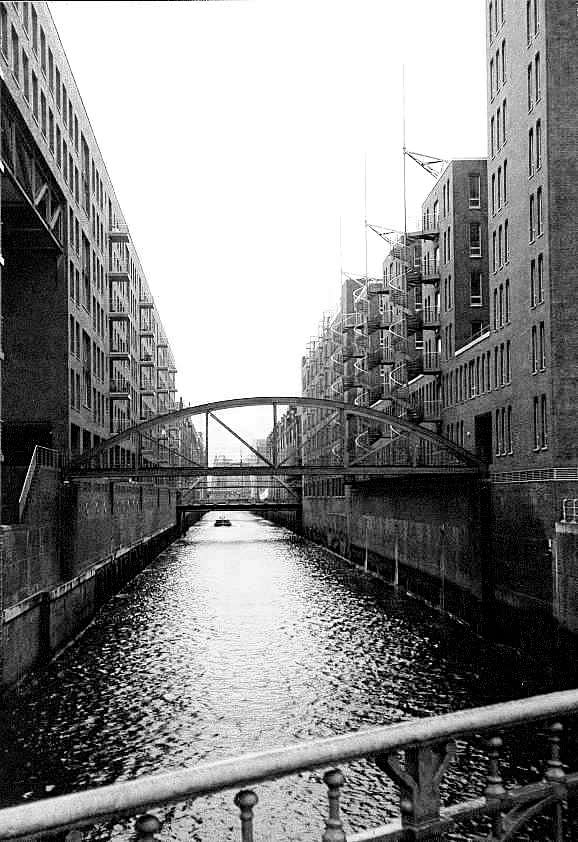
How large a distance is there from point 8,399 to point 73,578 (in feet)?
29.2

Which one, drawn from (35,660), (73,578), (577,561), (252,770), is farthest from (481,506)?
(252,770)

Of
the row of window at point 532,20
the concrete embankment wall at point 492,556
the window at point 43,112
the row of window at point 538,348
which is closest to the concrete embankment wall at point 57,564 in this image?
the concrete embankment wall at point 492,556

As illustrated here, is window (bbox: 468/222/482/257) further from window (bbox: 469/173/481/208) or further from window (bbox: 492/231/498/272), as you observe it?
window (bbox: 492/231/498/272)

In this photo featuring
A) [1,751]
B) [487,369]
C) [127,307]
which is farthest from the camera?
[127,307]

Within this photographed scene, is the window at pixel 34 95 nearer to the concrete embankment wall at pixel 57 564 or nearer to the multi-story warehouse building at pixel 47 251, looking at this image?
the multi-story warehouse building at pixel 47 251

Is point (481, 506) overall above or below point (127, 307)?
below

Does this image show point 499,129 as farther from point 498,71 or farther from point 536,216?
point 536,216

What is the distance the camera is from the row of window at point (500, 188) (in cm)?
3591

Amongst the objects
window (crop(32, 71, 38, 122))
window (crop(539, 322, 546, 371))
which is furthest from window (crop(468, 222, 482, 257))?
window (crop(32, 71, 38, 122))

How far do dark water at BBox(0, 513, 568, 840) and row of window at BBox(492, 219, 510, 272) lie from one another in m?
13.6

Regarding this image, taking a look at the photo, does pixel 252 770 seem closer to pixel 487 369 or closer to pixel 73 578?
pixel 73 578

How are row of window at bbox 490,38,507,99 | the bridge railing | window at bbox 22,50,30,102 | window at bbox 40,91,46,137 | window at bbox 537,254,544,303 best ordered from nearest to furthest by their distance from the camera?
the bridge railing
window at bbox 537,254,544,303
window at bbox 22,50,30,102
window at bbox 40,91,46,137
row of window at bbox 490,38,507,99

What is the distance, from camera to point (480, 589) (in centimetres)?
3050

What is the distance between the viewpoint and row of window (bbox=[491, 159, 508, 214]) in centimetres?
3591
